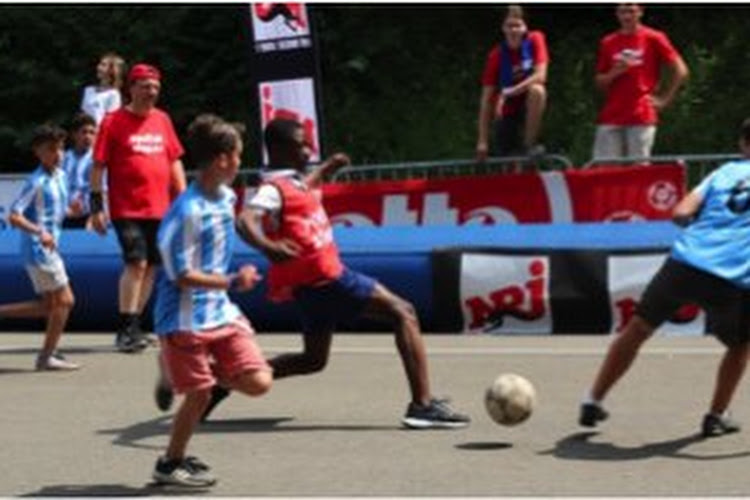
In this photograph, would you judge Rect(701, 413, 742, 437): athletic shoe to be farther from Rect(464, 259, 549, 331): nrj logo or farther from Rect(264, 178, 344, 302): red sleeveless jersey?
Rect(464, 259, 549, 331): nrj logo

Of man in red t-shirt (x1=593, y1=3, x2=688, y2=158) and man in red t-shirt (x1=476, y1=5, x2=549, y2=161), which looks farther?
man in red t-shirt (x1=476, y1=5, x2=549, y2=161)

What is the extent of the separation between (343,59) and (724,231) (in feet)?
49.7

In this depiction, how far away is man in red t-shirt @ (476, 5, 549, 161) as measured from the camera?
14.4 m

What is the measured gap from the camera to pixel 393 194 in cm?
1471

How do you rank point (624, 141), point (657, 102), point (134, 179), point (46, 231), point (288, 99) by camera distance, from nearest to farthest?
point (46, 231)
point (134, 179)
point (624, 141)
point (657, 102)
point (288, 99)

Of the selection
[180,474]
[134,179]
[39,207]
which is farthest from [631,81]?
[180,474]

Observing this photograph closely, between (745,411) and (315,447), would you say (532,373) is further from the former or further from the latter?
(315,447)

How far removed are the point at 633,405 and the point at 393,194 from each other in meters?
5.55

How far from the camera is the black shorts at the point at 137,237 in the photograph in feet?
38.3

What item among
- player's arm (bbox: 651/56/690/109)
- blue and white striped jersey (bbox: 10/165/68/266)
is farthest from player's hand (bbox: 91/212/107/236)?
player's arm (bbox: 651/56/690/109)

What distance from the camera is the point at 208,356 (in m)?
7.49

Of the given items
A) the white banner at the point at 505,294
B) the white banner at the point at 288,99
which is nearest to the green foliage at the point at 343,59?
the white banner at the point at 288,99

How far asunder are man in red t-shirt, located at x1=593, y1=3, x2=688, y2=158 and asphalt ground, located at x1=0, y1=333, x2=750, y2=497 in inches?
116

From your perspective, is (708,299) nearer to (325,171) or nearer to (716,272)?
(716,272)
